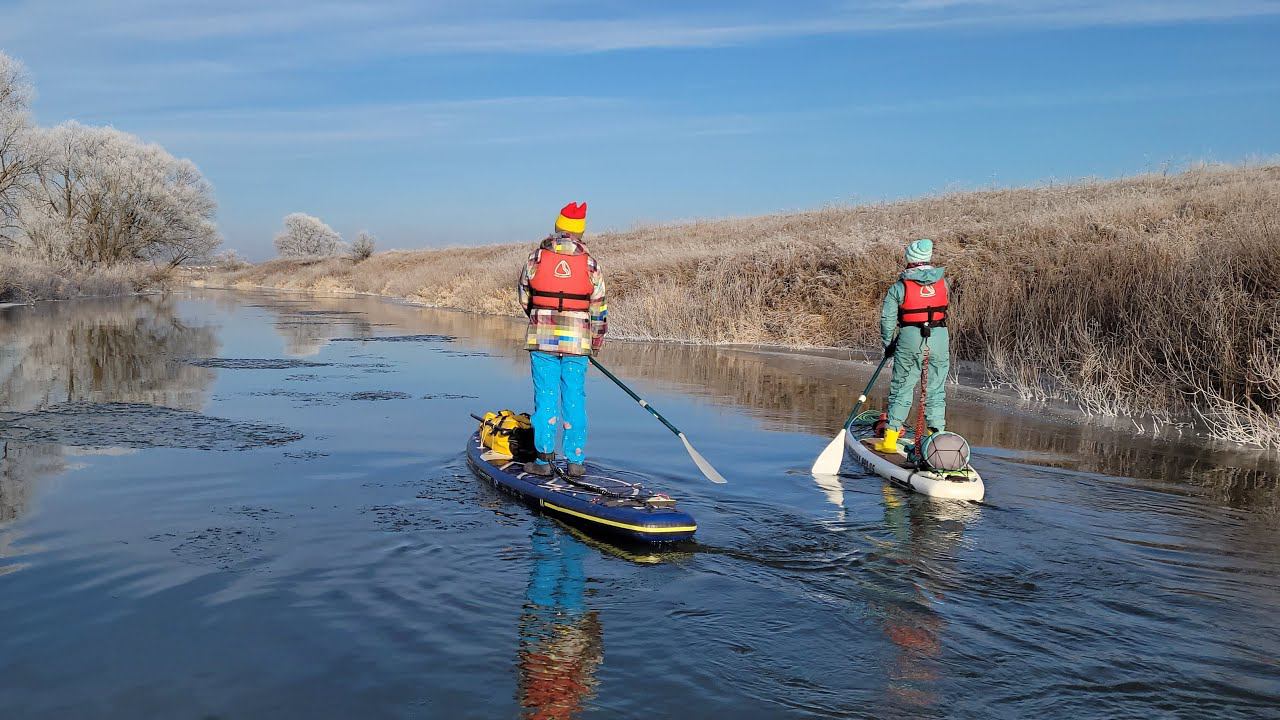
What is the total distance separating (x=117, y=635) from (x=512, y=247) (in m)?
61.4

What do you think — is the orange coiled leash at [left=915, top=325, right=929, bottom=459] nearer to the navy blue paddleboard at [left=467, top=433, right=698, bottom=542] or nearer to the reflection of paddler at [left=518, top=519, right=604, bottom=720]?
the navy blue paddleboard at [left=467, top=433, right=698, bottom=542]

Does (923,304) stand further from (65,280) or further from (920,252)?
(65,280)

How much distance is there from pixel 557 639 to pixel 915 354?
596 cm

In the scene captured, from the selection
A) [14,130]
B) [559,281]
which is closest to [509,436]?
[559,281]

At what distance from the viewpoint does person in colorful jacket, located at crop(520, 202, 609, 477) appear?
8078 millimetres

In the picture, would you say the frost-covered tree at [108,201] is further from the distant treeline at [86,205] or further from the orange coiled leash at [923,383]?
the orange coiled leash at [923,383]

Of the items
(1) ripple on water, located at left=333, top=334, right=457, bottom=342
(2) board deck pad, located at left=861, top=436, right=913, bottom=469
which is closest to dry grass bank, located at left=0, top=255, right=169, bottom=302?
(1) ripple on water, located at left=333, top=334, right=457, bottom=342

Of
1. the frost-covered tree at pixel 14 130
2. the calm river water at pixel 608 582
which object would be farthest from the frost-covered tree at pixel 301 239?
the calm river water at pixel 608 582

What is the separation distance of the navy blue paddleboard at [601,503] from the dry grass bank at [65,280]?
31.9 meters

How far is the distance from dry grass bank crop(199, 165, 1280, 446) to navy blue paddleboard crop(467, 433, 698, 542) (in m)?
7.58

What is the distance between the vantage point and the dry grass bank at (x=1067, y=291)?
11781 mm

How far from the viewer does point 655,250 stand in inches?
1359

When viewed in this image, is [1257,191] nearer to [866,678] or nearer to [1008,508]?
[1008,508]

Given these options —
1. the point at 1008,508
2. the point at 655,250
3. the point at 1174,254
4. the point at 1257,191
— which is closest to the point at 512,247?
the point at 655,250
